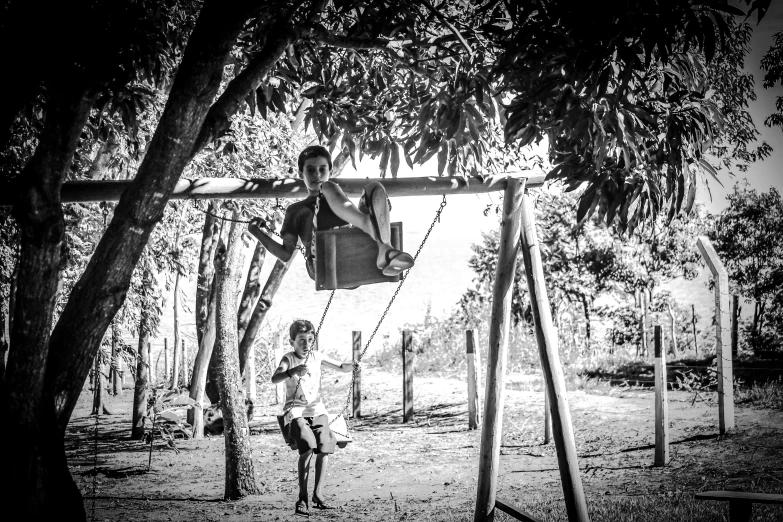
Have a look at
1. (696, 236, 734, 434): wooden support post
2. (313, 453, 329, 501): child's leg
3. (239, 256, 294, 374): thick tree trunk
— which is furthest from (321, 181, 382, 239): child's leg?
(239, 256, 294, 374): thick tree trunk

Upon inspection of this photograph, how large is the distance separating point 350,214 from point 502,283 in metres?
1.28

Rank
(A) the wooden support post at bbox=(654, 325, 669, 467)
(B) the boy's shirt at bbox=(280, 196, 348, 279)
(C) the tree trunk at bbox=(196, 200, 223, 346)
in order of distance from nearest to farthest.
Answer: (B) the boy's shirt at bbox=(280, 196, 348, 279)
(A) the wooden support post at bbox=(654, 325, 669, 467)
(C) the tree trunk at bbox=(196, 200, 223, 346)

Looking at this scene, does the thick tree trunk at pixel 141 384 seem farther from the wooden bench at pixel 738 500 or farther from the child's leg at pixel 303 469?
the wooden bench at pixel 738 500

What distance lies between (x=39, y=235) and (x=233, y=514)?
3.84m

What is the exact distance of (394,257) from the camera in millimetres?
3410

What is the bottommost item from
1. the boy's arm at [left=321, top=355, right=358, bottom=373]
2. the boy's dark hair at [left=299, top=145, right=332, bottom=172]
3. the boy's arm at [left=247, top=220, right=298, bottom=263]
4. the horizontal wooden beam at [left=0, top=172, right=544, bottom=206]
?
the boy's arm at [left=321, top=355, right=358, bottom=373]

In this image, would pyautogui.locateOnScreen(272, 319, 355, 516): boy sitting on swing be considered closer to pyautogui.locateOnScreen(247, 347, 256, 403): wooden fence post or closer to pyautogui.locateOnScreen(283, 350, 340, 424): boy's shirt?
pyautogui.locateOnScreen(283, 350, 340, 424): boy's shirt

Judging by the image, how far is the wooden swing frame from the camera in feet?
12.9

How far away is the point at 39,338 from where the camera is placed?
2674mm

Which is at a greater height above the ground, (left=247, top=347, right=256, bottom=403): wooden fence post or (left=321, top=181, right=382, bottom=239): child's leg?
(left=321, top=181, right=382, bottom=239): child's leg

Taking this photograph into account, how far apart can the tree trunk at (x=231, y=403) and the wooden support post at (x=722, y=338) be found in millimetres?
5344

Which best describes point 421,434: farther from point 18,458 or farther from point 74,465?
point 18,458

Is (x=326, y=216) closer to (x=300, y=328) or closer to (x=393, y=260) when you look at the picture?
(x=393, y=260)

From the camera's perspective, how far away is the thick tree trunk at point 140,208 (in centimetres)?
273
